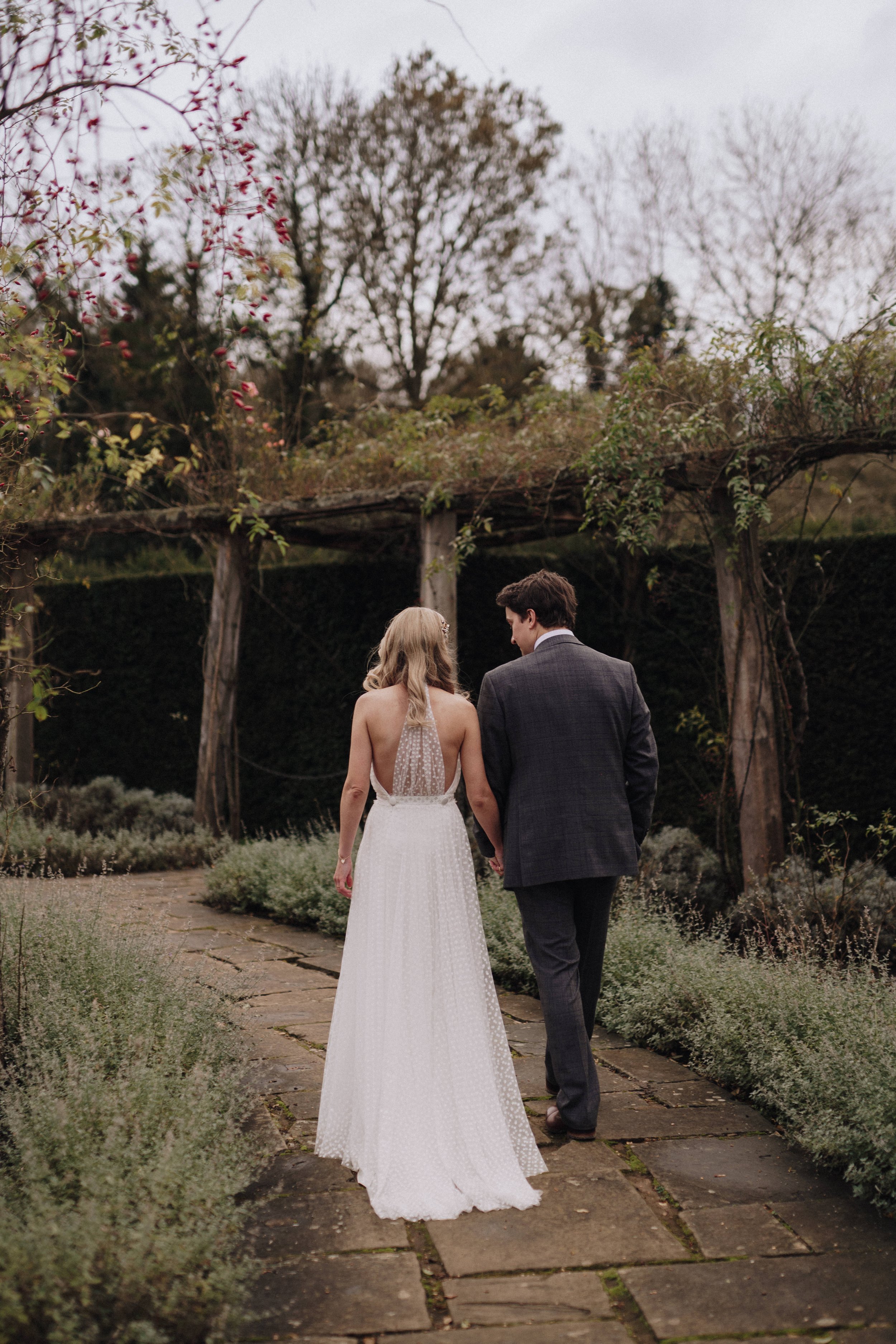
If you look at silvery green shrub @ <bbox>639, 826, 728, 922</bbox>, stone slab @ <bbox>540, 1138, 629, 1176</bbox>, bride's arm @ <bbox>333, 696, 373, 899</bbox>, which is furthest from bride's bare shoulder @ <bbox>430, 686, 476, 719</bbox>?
silvery green shrub @ <bbox>639, 826, 728, 922</bbox>

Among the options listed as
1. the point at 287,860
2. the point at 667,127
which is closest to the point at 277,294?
the point at 667,127

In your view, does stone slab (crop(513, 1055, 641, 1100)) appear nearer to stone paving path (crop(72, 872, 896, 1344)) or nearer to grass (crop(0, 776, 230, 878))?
stone paving path (crop(72, 872, 896, 1344))

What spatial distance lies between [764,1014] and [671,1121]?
55cm

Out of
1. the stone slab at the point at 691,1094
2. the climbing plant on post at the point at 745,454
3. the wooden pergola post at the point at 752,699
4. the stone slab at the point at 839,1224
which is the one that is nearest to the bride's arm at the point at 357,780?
the stone slab at the point at 691,1094

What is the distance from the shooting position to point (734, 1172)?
3.12 m

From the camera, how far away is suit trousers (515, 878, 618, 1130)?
3.31m

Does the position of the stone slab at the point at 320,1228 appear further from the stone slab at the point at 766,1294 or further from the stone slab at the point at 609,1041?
the stone slab at the point at 609,1041

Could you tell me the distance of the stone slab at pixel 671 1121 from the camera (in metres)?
3.41

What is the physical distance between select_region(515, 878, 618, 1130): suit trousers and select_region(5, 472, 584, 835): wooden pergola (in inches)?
148

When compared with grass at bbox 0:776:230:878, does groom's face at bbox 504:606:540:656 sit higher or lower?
higher

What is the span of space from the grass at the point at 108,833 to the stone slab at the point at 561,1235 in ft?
15.3

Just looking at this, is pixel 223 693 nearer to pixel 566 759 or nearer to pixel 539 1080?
pixel 539 1080

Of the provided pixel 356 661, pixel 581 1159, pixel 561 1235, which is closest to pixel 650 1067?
pixel 581 1159

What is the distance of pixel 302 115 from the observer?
15.4 metres
